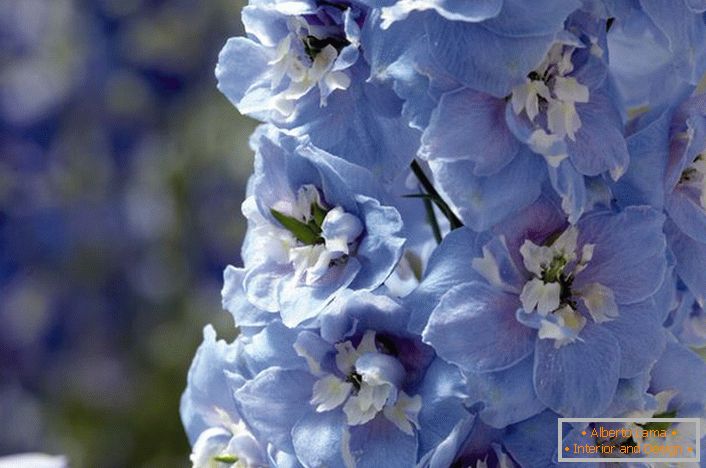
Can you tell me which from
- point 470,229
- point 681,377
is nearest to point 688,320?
point 681,377

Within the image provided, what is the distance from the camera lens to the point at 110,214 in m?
1.75

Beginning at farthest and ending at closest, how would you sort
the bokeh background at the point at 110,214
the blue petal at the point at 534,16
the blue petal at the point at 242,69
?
the bokeh background at the point at 110,214 < the blue petal at the point at 242,69 < the blue petal at the point at 534,16

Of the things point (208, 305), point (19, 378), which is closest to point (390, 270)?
point (208, 305)

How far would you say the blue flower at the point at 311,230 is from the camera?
682 mm

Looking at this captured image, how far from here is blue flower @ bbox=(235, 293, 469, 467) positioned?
2.20 ft

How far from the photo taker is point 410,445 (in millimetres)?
673

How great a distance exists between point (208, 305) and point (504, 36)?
105cm

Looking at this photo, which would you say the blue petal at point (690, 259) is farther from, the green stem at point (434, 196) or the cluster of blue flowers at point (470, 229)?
the green stem at point (434, 196)

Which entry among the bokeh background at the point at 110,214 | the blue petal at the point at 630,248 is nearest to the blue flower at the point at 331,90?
the blue petal at the point at 630,248

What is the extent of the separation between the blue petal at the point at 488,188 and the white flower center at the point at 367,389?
83mm

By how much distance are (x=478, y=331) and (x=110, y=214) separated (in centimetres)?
116

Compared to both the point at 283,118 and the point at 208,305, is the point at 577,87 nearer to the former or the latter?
the point at 283,118

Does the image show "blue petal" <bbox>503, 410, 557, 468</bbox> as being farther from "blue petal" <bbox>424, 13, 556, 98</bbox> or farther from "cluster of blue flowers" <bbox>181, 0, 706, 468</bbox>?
"blue petal" <bbox>424, 13, 556, 98</bbox>

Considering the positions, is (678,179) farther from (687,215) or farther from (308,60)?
(308,60)
